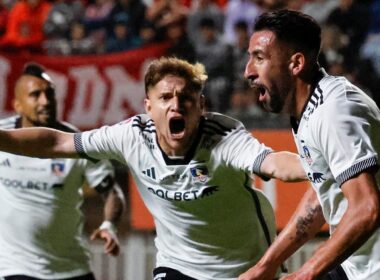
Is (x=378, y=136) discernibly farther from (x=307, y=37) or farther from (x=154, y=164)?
(x=154, y=164)

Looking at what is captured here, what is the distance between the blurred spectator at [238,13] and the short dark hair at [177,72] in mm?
5158

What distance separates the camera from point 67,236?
6426 mm

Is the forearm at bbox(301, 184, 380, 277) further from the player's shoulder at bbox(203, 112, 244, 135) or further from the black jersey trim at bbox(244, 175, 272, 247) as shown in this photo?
the player's shoulder at bbox(203, 112, 244, 135)

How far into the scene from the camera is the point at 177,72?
17.0ft

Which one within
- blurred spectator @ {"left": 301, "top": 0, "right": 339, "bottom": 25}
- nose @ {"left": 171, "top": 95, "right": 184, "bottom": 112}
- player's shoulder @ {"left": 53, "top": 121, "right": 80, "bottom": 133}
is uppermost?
blurred spectator @ {"left": 301, "top": 0, "right": 339, "bottom": 25}

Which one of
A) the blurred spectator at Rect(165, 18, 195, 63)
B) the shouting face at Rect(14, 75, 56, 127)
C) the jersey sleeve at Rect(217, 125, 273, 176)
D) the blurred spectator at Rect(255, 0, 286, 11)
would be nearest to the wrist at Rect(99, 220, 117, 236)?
the shouting face at Rect(14, 75, 56, 127)

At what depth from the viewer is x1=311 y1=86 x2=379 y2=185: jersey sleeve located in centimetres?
346

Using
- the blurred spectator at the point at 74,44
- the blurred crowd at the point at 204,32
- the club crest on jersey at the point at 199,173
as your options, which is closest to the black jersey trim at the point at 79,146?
the club crest on jersey at the point at 199,173

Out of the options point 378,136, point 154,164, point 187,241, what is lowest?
point 187,241

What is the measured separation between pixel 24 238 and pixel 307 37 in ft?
10.2

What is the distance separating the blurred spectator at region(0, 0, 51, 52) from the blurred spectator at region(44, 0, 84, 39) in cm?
8

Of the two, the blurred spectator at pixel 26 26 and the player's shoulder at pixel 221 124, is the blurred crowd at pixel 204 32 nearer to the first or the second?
the blurred spectator at pixel 26 26

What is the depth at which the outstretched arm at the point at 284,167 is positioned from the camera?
178 inches

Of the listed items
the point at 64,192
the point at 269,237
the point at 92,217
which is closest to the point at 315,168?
the point at 269,237
